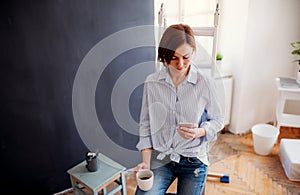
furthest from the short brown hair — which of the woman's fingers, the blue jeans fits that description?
the blue jeans

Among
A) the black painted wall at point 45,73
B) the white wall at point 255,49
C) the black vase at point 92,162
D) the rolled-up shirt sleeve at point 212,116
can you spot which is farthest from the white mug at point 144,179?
the white wall at point 255,49

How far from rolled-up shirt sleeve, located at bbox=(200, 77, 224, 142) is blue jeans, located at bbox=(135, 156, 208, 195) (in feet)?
0.47

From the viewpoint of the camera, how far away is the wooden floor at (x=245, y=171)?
70.7 inches

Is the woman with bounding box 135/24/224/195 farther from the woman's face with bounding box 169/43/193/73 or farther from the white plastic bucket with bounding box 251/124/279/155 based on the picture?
the white plastic bucket with bounding box 251/124/279/155

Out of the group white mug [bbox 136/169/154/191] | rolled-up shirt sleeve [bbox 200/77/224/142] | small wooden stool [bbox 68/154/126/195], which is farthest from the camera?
small wooden stool [bbox 68/154/126/195]

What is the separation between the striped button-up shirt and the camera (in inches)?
45.7

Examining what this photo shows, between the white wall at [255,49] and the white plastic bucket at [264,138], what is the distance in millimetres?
248

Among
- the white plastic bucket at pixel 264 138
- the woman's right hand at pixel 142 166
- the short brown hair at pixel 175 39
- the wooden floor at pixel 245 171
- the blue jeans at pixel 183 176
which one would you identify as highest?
the short brown hair at pixel 175 39

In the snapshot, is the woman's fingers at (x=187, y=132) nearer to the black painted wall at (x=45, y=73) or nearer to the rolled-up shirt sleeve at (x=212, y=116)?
the rolled-up shirt sleeve at (x=212, y=116)

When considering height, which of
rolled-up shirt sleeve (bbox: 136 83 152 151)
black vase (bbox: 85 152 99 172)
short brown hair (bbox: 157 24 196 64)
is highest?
short brown hair (bbox: 157 24 196 64)

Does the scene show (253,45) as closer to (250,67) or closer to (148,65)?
(250,67)

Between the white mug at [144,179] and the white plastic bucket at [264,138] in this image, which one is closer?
the white mug at [144,179]

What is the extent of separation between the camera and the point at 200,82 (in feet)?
3.79

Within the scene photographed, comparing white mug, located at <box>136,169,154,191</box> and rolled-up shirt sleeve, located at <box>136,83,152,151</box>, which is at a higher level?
rolled-up shirt sleeve, located at <box>136,83,152,151</box>
